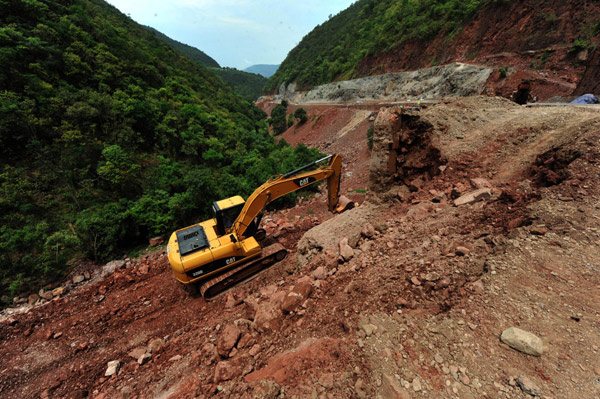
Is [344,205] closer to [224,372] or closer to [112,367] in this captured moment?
[224,372]

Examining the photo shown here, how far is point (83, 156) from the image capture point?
12367 millimetres

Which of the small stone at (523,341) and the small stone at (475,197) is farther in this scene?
the small stone at (475,197)

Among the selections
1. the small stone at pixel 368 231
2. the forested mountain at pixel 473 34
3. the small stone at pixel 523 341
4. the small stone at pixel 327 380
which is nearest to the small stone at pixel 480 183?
the small stone at pixel 368 231

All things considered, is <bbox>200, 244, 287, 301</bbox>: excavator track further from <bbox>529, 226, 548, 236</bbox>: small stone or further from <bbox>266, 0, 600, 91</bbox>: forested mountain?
<bbox>266, 0, 600, 91</bbox>: forested mountain

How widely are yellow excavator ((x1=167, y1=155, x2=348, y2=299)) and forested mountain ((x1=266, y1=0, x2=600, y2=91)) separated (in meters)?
23.4

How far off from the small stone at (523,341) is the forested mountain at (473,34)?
2333cm

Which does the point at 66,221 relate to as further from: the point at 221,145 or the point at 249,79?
the point at 249,79

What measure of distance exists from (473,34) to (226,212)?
30987mm

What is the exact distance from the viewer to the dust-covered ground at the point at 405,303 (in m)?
3.10

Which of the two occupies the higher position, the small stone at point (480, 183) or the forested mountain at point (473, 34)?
the forested mountain at point (473, 34)

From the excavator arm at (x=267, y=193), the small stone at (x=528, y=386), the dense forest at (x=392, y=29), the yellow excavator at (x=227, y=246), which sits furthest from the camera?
the dense forest at (x=392, y=29)

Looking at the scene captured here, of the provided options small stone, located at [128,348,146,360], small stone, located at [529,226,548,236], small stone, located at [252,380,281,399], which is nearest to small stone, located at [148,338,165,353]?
small stone, located at [128,348,146,360]

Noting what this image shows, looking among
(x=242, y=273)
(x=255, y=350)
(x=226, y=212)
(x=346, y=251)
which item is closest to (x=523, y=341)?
(x=346, y=251)

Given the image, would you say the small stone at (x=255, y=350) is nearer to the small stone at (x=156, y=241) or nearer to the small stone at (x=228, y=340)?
the small stone at (x=228, y=340)
